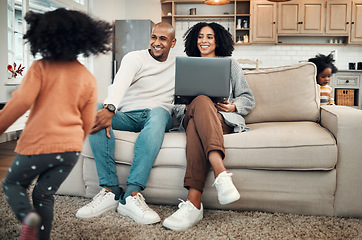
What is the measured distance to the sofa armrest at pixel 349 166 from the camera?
167 cm

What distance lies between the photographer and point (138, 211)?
1594 mm

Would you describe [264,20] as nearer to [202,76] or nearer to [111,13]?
[111,13]

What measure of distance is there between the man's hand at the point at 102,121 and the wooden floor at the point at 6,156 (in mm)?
1106

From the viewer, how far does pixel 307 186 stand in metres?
1.70

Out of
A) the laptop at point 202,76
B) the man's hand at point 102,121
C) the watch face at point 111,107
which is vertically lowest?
the man's hand at point 102,121

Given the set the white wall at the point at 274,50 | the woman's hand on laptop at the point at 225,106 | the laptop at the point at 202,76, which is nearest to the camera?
the laptop at the point at 202,76

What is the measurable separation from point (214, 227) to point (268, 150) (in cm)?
45

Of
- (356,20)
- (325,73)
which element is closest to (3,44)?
(325,73)

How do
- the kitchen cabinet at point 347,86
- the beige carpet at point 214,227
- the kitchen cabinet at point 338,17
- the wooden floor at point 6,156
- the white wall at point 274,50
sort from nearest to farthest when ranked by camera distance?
the beige carpet at point 214,227, the wooden floor at point 6,156, the kitchen cabinet at point 347,86, the kitchen cabinet at point 338,17, the white wall at point 274,50

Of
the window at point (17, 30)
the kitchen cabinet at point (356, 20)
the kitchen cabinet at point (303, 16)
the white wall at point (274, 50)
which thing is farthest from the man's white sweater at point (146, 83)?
the kitchen cabinet at point (356, 20)

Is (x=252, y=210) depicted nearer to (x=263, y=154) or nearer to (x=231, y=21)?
(x=263, y=154)

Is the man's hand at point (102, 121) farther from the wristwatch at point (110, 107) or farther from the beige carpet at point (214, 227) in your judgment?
the beige carpet at point (214, 227)

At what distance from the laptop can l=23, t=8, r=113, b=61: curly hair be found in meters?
0.83

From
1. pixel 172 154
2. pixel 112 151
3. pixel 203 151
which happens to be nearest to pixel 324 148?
pixel 203 151
